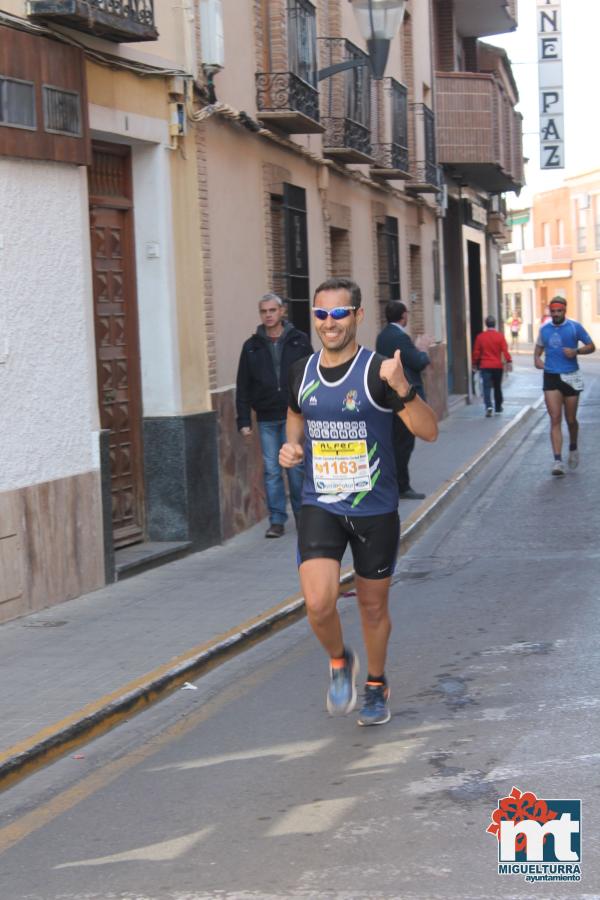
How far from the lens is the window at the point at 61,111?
31.9 feet

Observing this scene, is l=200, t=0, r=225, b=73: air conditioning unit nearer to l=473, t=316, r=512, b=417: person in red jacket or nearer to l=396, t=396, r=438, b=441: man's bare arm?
l=396, t=396, r=438, b=441: man's bare arm

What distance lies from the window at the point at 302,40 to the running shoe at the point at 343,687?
31.6ft

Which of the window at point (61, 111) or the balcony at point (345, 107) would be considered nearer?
the window at point (61, 111)

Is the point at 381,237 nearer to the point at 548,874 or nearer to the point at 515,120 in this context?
the point at 515,120

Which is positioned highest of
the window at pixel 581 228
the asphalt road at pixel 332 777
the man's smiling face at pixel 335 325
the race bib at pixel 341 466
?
the window at pixel 581 228

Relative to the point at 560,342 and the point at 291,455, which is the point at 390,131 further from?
the point at 291,455

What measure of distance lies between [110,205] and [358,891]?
7.89 m

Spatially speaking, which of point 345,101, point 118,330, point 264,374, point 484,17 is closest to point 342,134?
point 345,101

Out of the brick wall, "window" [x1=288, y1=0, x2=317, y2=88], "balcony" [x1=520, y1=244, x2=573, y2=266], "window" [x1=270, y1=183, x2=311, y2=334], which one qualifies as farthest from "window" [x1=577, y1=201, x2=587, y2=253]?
"window" [x1=288, y1=0, x2=317, y2=88]

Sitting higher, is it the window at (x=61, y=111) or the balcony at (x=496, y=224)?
the balcony at (x=496, y=224)

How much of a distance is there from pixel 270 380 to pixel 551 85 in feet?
86.7

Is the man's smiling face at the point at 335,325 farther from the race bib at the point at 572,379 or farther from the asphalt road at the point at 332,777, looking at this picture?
the race bib at the point at 572,379

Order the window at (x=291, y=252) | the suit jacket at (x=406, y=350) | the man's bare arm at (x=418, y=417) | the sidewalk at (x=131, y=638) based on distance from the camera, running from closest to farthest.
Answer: the man's bare arm at (x=418, y=417)
the sidewalk at (x=131, y=638)
the suit jacket at (x=406, y=350)
the window at (x=291, y=252)

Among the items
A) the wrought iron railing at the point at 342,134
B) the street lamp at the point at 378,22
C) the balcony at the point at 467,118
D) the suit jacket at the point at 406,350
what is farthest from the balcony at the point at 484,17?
the suit jacket at the point at 406,350
